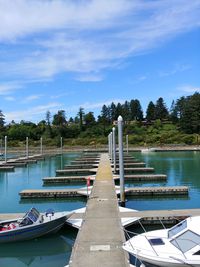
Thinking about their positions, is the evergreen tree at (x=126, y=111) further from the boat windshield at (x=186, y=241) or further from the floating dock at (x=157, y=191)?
the boat windshield at (x=186, y=241)

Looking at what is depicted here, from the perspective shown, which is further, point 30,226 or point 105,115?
point 105,115

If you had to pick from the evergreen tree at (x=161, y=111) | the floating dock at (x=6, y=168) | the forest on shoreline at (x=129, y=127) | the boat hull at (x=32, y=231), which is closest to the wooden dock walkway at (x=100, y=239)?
→ the boat hull at (x=32, y=231)

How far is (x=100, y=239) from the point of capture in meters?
12.5

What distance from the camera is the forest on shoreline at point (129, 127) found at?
105 metres

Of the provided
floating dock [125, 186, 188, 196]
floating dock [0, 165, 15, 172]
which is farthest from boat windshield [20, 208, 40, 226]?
floating dock [0, 165, 15, 172]

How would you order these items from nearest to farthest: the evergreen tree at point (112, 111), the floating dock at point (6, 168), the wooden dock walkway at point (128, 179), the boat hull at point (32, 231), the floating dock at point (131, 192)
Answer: the boat hull at point (32, 231), the floating dock at point (131, 192), the wooden dock walkway at point (128, 179), the floating dock at point (6, 168), the evergreen tree at point (112, 111)

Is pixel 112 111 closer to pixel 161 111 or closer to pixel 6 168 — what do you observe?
pixel 161 111

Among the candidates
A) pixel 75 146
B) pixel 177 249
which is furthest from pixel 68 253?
pixel 75 146

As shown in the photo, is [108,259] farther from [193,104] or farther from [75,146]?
[193,104]

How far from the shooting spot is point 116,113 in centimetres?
12988

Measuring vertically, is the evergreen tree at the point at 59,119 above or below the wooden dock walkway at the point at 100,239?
above

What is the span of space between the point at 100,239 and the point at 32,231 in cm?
412

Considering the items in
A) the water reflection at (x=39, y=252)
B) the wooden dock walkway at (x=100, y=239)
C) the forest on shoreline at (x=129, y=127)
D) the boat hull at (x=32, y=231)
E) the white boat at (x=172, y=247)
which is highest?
the forest on shoreline at (x=129, y=127)

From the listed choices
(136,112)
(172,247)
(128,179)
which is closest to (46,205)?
(128,179)
